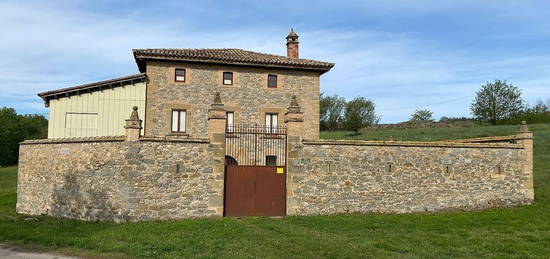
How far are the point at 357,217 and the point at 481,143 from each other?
754cm

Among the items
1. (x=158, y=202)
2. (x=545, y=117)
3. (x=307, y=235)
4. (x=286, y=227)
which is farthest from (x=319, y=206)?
(x=545, y=117)

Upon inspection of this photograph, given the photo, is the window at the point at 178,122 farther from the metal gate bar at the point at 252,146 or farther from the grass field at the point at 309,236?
→ the grass field at the point at 309,236

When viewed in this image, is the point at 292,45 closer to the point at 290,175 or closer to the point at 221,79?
the point at 221,79

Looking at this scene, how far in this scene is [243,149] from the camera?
19.2 metres

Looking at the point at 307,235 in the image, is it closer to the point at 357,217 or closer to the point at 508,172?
the point at 357,217

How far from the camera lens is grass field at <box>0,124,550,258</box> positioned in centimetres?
1041

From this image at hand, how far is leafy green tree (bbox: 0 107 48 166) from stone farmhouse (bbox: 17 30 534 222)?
52343 mm

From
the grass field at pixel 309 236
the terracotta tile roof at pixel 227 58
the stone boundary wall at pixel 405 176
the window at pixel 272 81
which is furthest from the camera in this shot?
the window at pixel 272 81

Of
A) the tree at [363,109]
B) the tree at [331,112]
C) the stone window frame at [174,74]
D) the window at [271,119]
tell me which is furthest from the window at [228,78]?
the tree at [331,112]

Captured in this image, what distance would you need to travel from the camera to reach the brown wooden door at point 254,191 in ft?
52.4

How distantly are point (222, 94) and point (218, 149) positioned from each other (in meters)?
7.91

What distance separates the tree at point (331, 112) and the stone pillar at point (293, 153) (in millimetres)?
52331

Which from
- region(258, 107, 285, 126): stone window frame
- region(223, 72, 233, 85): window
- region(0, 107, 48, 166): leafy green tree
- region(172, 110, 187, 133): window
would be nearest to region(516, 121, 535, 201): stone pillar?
region(258, 107, 285, 126): stone window frame

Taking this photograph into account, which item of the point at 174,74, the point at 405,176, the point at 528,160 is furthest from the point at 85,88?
the point at 528,160
